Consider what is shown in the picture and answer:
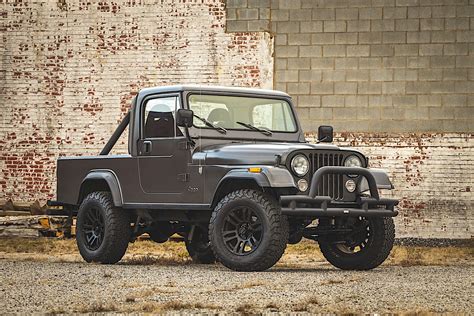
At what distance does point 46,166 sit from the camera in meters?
19.6

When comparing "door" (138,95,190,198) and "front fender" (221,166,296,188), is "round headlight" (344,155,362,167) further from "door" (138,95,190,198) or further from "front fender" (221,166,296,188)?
"door" (138,95,190,198)

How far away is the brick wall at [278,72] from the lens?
18.4m

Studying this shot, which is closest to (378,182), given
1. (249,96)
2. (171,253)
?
(249,96)

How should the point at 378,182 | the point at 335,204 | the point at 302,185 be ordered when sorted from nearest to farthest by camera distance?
the point at 302,185 → the point at 335,204 → the point at 378,182

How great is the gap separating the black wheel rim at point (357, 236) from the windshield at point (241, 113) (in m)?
1.45

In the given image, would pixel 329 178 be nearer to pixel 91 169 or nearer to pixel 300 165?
pixel 300 165

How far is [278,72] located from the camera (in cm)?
1892

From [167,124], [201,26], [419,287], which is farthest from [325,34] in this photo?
[419,287]

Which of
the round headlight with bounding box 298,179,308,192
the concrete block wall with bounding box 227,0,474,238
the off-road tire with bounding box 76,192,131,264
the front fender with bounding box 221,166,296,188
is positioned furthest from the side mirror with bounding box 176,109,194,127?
the concrete block wall with bounding box 227,0,474,238

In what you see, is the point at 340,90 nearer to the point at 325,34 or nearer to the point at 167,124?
the point at 325,34

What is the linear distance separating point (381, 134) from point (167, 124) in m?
7.41

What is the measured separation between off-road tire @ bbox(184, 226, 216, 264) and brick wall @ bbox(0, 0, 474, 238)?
6.22 meters

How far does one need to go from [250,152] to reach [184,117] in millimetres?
899

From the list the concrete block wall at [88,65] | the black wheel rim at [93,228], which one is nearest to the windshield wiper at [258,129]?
the black wheel rim at [93,228]
